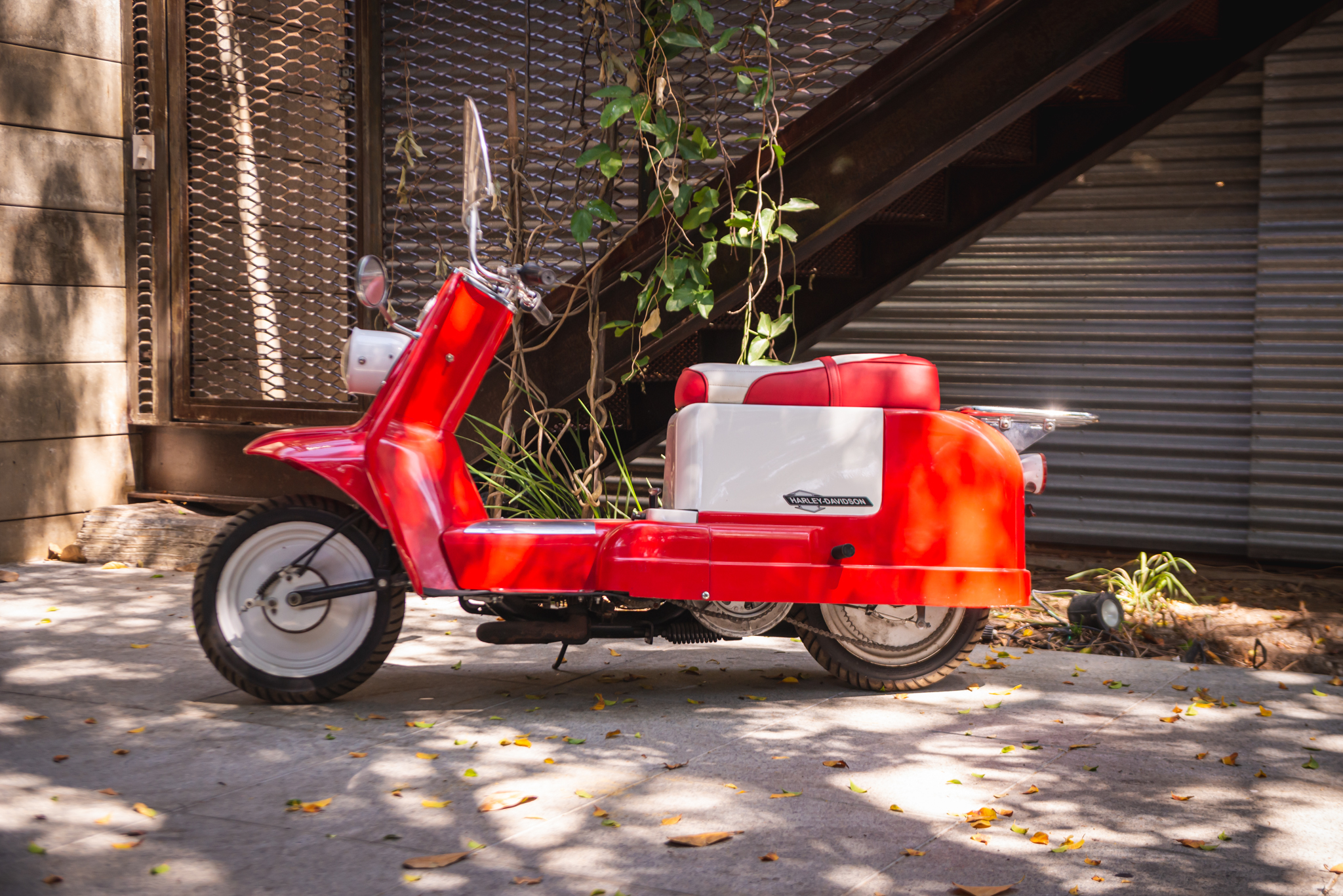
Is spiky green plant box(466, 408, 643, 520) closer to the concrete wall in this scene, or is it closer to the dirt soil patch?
the dirt soil patch

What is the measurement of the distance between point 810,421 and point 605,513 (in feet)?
7.60

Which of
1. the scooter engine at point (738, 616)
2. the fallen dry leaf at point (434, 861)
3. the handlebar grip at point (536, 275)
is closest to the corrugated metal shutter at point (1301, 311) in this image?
the scooter engine at point (738, 616)

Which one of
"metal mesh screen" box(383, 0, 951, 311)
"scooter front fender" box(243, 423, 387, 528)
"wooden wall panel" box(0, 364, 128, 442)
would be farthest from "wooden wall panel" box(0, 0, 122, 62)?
"scooter front fender" box(243, 423, 387, 528)

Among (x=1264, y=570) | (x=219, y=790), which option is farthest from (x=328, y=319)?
(x=1264, y=570)

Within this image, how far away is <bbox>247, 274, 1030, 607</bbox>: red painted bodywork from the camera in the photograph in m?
3.60

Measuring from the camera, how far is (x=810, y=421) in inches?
144

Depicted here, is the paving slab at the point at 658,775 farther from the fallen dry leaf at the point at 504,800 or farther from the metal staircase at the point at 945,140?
the metal staircase at the point at 945,140

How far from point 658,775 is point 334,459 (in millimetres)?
1411

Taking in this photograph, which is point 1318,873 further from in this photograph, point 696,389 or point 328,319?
point 328,319

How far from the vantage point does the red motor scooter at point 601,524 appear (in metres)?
3.60

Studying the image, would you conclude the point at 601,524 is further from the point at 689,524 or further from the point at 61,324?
the point at 61,324

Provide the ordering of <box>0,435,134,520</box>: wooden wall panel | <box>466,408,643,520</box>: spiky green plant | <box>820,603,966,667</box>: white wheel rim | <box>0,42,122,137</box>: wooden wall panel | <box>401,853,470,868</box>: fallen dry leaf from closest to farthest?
<box>401,853,470,868</box>: fallen dry leaf → <box>820,603,966,667</box>: white wheel rim → <box>466,408,643,520</box>: spiky green plant → <box>0,42,122,137</box>: wooden wall panel → <box>0,435,134,520</box>: wooden wall panel

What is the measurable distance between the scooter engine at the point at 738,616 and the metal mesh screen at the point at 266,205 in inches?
137

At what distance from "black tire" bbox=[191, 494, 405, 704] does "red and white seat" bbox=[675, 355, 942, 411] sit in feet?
3.55
